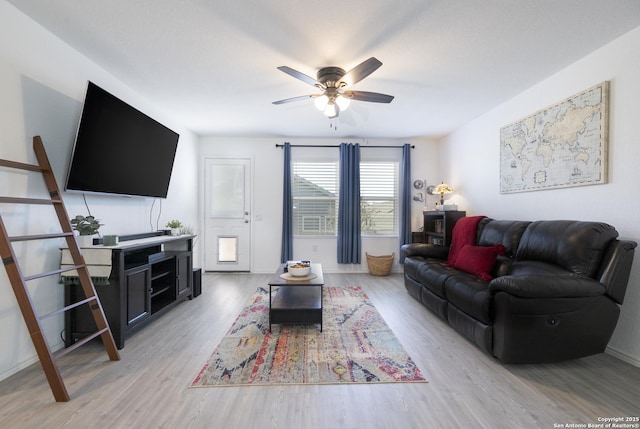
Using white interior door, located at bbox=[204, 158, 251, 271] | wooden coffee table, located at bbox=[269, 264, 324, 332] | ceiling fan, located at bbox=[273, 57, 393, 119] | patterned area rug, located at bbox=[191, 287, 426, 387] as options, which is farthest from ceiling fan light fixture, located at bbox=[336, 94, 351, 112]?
white interior door, located at bbox=[204, 158, 251, 271]

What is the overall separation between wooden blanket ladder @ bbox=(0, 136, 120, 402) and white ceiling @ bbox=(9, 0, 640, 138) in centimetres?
108

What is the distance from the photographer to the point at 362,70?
2.16 meters

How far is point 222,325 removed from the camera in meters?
2.70

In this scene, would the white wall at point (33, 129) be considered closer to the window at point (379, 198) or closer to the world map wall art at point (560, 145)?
the window at point (379, 198)

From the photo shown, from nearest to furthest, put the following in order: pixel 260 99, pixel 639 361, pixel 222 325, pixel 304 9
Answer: pixel 304 9 < pixel 639 361 < pixel 222 325 < pixel 260 99

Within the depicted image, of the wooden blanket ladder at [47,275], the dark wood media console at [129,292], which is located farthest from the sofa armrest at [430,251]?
the wooden blanket ladder at [47,275]

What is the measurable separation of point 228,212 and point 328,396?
394cm

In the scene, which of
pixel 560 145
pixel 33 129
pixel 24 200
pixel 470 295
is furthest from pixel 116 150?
pixel 560 145

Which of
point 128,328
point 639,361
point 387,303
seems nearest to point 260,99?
point 128,328

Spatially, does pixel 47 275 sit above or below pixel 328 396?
above

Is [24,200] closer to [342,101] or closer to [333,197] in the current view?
[342,101]

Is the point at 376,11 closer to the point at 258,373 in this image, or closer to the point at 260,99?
A: the point at 260,99

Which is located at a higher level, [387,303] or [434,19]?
[434,19]

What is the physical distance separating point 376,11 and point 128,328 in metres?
3.20
